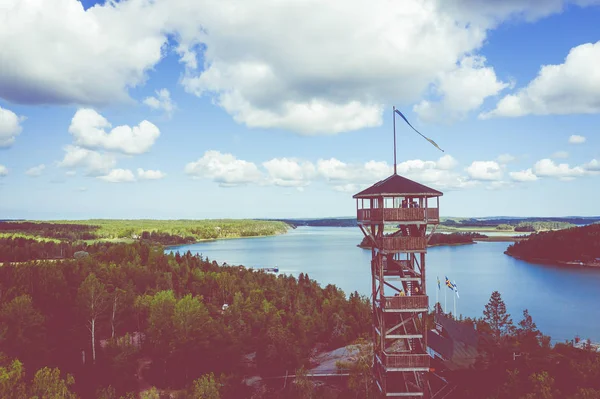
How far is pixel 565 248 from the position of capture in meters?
154

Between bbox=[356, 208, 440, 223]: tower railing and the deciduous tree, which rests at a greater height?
bbox=[356, 208, 440, 223]: tower railing

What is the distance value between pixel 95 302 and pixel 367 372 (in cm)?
2488

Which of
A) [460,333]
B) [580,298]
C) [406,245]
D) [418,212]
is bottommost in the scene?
[580,298]

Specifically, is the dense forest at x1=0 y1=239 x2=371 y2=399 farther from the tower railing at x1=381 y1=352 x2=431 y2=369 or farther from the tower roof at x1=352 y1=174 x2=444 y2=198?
the tower roof at x1=352 y1=174 x2=444 y2=198

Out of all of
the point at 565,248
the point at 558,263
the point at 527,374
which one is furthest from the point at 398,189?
the point at 565,248

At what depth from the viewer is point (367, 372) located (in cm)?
A: 3028

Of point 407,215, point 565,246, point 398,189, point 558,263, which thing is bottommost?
point 558,263

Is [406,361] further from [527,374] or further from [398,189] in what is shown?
[398,189]

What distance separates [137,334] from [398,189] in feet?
117

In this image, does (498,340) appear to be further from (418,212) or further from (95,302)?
(95,302)

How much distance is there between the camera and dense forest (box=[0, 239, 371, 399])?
106ft

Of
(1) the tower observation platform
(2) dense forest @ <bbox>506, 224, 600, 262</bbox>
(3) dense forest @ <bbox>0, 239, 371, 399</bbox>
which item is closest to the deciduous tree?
(3) dense forest @ <bbox>0, 239, 371, 399</bbox>

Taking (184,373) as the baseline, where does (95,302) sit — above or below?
above

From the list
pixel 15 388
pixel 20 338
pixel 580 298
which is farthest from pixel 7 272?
pixel 580 298
